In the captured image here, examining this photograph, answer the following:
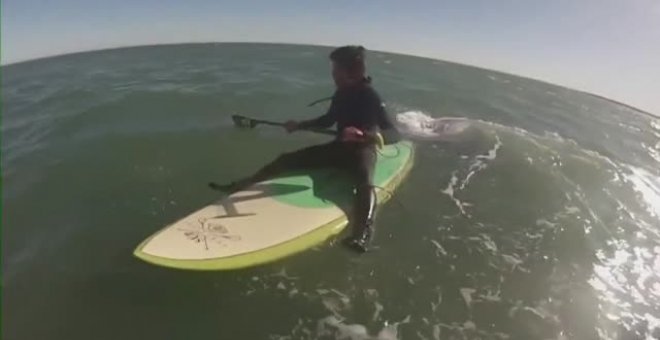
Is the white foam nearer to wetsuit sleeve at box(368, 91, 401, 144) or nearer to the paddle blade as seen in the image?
wetsuit sleeve at box(368, 91, 401, 144)

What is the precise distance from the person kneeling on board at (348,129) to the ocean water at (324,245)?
1110mm

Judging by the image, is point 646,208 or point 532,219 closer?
point 532,219

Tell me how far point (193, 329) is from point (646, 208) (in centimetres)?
957

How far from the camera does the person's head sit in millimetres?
7750

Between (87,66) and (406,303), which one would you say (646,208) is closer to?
(406,303)

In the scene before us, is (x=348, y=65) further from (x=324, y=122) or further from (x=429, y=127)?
(x=429, y=127)

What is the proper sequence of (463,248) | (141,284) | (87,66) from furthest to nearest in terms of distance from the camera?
(87,66), (463,248), (141,284)

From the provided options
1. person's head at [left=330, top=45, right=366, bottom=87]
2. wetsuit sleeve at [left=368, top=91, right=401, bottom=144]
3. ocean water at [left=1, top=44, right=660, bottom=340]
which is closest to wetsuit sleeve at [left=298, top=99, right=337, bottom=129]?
person's head at [left=330, top=45, right=366, bottom=87]

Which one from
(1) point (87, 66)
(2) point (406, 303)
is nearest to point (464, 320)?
(2) point (406, 303)

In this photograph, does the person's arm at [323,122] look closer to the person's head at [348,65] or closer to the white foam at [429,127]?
the person's head at [348,65]

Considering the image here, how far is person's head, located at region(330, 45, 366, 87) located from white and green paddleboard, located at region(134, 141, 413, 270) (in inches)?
58.0

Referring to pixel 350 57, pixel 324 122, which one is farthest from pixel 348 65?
pixel 324 122

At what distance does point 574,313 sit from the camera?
6656mm

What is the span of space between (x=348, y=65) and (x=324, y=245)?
274 cm
